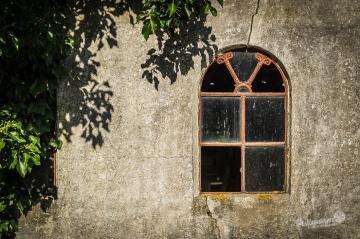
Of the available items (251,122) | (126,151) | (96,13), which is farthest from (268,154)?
(96,13)

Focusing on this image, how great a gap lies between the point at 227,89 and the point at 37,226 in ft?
8.53

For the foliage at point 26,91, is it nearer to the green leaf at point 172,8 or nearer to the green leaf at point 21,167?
the green leaf at point 21,167

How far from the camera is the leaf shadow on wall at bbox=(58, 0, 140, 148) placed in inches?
185

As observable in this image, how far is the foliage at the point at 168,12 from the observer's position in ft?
13.8

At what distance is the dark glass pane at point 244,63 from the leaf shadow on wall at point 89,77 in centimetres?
124

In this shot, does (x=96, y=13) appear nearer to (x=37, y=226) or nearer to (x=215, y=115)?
(x=215, y=115)

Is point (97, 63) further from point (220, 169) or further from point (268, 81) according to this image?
point (268, 81)

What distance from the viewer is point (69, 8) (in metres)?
4.68

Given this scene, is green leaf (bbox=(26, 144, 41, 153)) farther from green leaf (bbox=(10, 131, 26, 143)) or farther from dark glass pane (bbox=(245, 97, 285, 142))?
dark glass pane (bbox=(245, 97, 285, 142))

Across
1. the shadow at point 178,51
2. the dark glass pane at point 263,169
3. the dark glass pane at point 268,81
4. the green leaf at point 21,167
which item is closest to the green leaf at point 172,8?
the shadow at point 178,51

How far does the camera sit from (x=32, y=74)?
4.55 m

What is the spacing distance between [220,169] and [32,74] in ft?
7.61

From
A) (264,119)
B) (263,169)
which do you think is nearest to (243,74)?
(264,119)

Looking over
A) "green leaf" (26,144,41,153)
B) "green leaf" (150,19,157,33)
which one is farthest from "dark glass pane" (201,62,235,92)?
"green leaf" (26,144,41,153)
